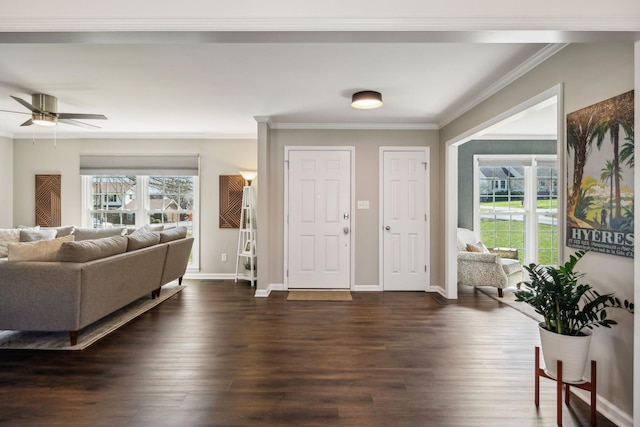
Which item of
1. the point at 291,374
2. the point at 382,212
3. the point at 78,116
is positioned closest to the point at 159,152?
the point at 78,116

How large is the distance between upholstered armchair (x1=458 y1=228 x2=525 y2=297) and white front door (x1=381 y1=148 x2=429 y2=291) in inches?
20.2

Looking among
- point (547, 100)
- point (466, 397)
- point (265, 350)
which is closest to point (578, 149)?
point (547, 100)

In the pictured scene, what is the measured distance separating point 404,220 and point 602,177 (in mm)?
2871

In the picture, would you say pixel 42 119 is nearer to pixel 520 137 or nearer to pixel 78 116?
pixel 78 116

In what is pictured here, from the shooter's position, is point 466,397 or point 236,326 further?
point 236,326

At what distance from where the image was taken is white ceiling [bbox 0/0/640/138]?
5.04 feet

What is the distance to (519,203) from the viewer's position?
5527 millimetres

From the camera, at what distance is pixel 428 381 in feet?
7.54

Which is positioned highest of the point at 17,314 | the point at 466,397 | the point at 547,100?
the point at 547,100

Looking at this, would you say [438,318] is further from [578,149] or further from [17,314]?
[17,314]

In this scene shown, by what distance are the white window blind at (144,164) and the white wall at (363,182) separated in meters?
1.66

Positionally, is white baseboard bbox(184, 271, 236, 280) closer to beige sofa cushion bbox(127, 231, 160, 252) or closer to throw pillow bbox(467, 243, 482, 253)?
beige sofa cushion bbox(127, 231, 160, 252)
